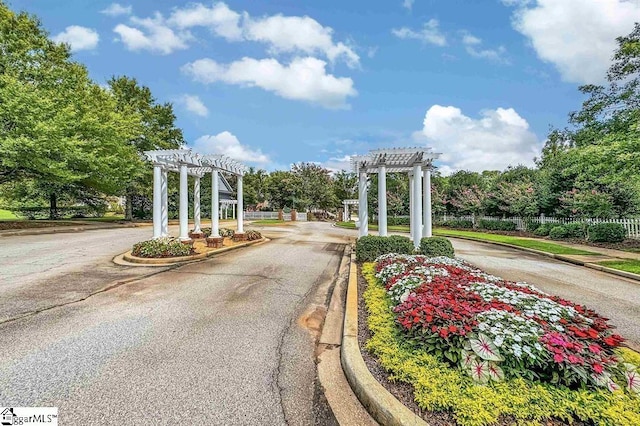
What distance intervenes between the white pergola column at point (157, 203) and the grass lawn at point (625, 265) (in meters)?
14.0

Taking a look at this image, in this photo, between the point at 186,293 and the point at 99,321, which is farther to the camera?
the point at 186,293

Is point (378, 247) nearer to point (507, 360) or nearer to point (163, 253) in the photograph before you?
point (163, 253)

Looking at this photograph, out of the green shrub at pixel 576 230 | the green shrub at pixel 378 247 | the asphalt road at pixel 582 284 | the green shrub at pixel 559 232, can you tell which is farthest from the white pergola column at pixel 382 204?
the green shrub at pixel 576 230

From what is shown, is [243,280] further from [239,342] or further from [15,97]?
[15,97]

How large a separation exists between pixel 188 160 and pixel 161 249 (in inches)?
147

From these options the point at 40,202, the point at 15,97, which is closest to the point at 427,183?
the point at 15,97

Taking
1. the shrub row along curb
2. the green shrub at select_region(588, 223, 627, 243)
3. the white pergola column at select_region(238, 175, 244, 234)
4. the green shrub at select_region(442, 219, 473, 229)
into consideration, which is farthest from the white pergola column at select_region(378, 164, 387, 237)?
the green shrub at select_region(442, 219, 473, 229)

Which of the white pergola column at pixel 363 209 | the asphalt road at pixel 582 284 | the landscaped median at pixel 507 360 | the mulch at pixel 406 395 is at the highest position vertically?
the white pergola column at pixel 363 209

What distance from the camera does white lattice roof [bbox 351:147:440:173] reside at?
9.66m

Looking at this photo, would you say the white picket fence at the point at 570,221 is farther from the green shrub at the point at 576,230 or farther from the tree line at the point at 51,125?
the tree line at the point at 51,125

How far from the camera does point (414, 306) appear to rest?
139 inches

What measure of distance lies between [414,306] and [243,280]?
436 centimetres

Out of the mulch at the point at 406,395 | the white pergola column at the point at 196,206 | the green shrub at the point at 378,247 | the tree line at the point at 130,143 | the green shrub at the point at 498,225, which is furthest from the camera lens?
the green shrub at the point at 498,225

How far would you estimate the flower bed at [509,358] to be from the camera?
7.44ft
